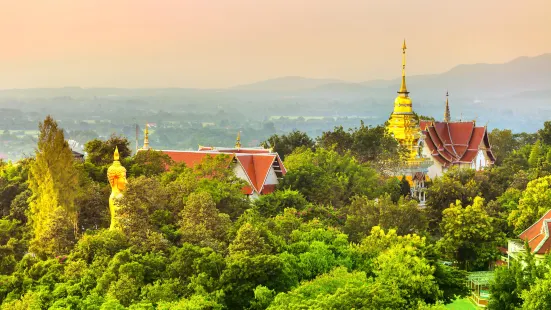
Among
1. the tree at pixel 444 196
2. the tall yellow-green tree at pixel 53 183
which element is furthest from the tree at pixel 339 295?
the tree at pixel 444 196

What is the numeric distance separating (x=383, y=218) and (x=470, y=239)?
136 inches

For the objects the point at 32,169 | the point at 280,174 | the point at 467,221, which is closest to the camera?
the point at 32,169

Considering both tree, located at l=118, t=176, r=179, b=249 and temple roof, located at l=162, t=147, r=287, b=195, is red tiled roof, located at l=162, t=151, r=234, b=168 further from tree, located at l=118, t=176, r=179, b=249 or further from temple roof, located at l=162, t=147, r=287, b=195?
tree, located at l=118, t=176, r=179, b=249

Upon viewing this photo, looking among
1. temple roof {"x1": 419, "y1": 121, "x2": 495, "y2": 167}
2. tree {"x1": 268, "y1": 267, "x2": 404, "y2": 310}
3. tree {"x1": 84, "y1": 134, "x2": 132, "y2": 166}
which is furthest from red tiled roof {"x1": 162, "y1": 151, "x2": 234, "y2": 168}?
temple roof {"x1": 419, "y1": 121, "x2": 495, "y2": 167}

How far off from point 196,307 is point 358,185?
15344 mm

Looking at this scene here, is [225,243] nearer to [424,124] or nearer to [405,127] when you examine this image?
[405,127]

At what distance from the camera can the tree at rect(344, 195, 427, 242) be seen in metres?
23.9

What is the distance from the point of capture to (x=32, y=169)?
20.3 meters

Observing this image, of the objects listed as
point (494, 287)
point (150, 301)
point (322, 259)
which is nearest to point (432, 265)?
point (494, 287)

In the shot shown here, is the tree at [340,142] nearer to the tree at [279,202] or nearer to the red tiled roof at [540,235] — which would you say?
the tree at [279,202]

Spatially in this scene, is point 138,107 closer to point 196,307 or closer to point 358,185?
point 358,185

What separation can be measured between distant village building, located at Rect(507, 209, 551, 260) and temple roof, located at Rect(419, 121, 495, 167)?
18213 millimetres

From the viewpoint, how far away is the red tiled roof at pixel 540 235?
21469mm

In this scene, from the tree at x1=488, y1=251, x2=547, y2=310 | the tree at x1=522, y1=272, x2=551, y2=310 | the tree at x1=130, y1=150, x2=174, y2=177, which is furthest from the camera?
the tree at x1=130, y1=150, x2=174, y2=177
